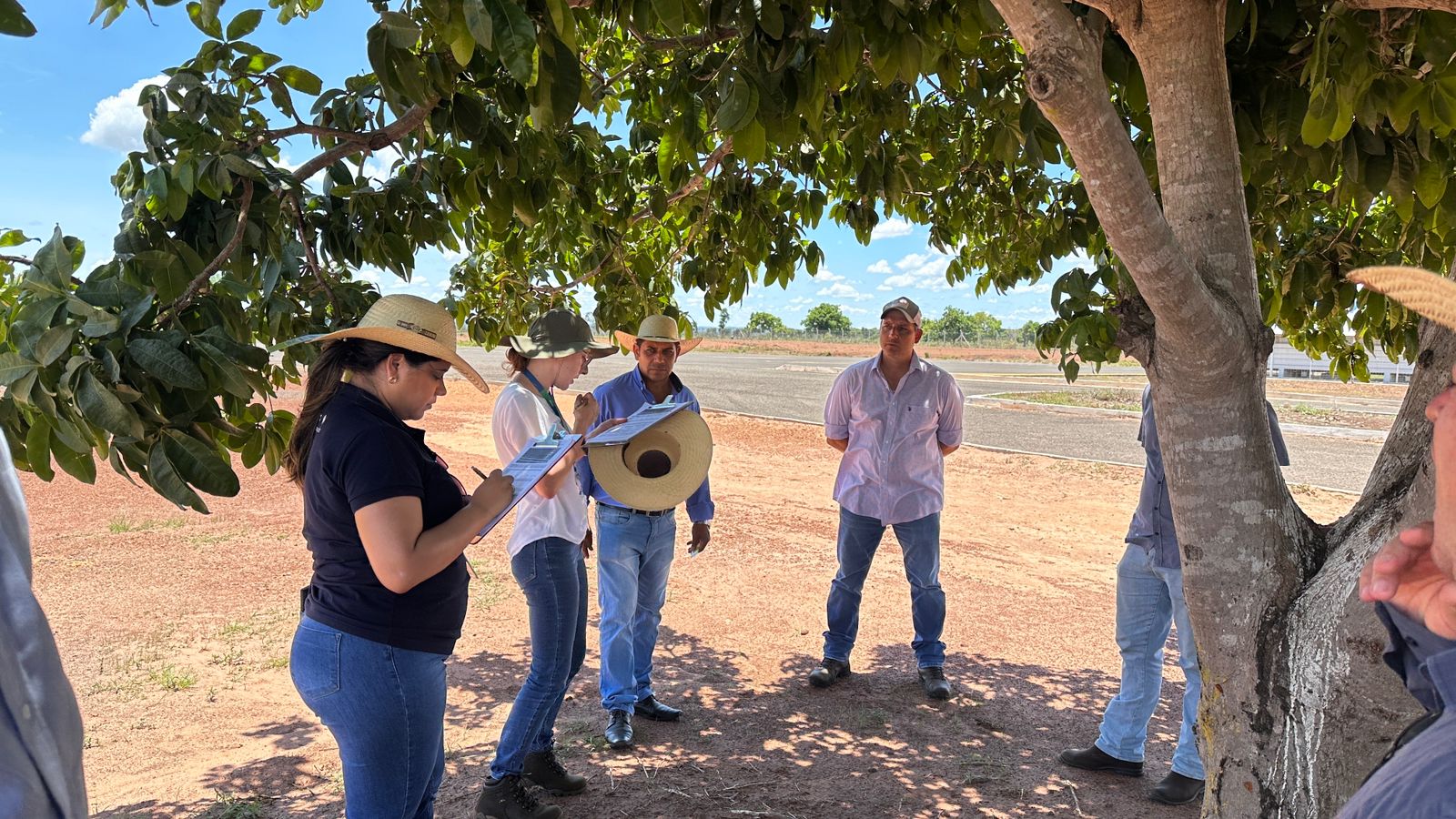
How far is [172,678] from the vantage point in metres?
5.38

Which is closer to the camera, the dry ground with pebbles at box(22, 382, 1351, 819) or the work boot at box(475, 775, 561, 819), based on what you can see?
the work boot at box(475, 775, 561, 819)

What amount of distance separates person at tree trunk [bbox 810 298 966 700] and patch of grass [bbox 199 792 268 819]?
2.76 m

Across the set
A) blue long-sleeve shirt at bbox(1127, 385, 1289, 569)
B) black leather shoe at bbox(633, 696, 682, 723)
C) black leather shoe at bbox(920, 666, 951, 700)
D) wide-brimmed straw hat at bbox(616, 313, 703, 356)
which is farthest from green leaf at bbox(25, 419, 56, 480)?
black leather shoe at bbox(920, 666, 951, 700)

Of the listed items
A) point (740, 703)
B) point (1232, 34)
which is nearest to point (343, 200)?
point (1232, 34)

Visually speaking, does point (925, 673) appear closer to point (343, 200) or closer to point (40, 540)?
point (343, 200)

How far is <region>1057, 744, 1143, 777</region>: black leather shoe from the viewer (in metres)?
4.10

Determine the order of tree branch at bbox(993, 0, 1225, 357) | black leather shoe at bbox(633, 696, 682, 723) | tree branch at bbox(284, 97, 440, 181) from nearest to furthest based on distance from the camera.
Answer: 1. tree branch at bbox(993, 0, 1225, 357)
2. tree branch at bbox(284, 97, 440, 181)
3. black leather shoe at bbox(633, 696, 682, 723)

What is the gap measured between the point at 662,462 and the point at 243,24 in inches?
80.2

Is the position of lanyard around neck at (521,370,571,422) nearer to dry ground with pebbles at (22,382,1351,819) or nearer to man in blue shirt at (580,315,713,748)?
man in blue shirt at (580,315,713,748)

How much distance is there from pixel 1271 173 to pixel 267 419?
349 centimetres

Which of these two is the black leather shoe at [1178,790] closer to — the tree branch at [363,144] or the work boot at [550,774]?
the work boot at [550,774]

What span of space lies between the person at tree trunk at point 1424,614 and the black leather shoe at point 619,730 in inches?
138

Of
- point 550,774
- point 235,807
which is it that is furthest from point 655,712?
point 235,807

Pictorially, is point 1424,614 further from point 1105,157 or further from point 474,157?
point 474,157
